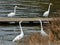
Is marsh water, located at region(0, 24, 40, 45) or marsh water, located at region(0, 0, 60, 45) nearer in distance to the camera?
marsh water, located at region(0, 24, 40, 45)

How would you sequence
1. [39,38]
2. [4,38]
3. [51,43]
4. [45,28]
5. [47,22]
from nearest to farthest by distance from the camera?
[51,43]
[39,38]
[4,38]
[45,28]
[47,22]

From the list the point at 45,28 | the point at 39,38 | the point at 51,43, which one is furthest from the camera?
the point at 45,28

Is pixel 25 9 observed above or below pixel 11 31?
above

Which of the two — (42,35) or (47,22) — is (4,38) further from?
(47,22)

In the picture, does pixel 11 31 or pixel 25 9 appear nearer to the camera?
pixel 11 31

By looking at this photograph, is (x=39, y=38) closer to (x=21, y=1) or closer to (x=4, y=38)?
(x=4, y=38)

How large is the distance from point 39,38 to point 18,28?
92cm

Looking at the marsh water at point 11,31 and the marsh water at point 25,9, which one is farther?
the marsh water at point 25,9

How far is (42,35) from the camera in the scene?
4.36 metres

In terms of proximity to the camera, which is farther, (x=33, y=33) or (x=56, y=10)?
(x=56, y=10)

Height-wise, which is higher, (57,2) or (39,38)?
(57,2)

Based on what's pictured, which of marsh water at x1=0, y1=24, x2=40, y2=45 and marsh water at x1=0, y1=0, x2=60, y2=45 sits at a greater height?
marsh water at x1=0, y1=0, x2=60, y2=45

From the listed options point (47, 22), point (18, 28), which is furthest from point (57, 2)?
point (18, 28)

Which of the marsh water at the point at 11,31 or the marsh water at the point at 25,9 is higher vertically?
the marsh water at the point at 25,9
